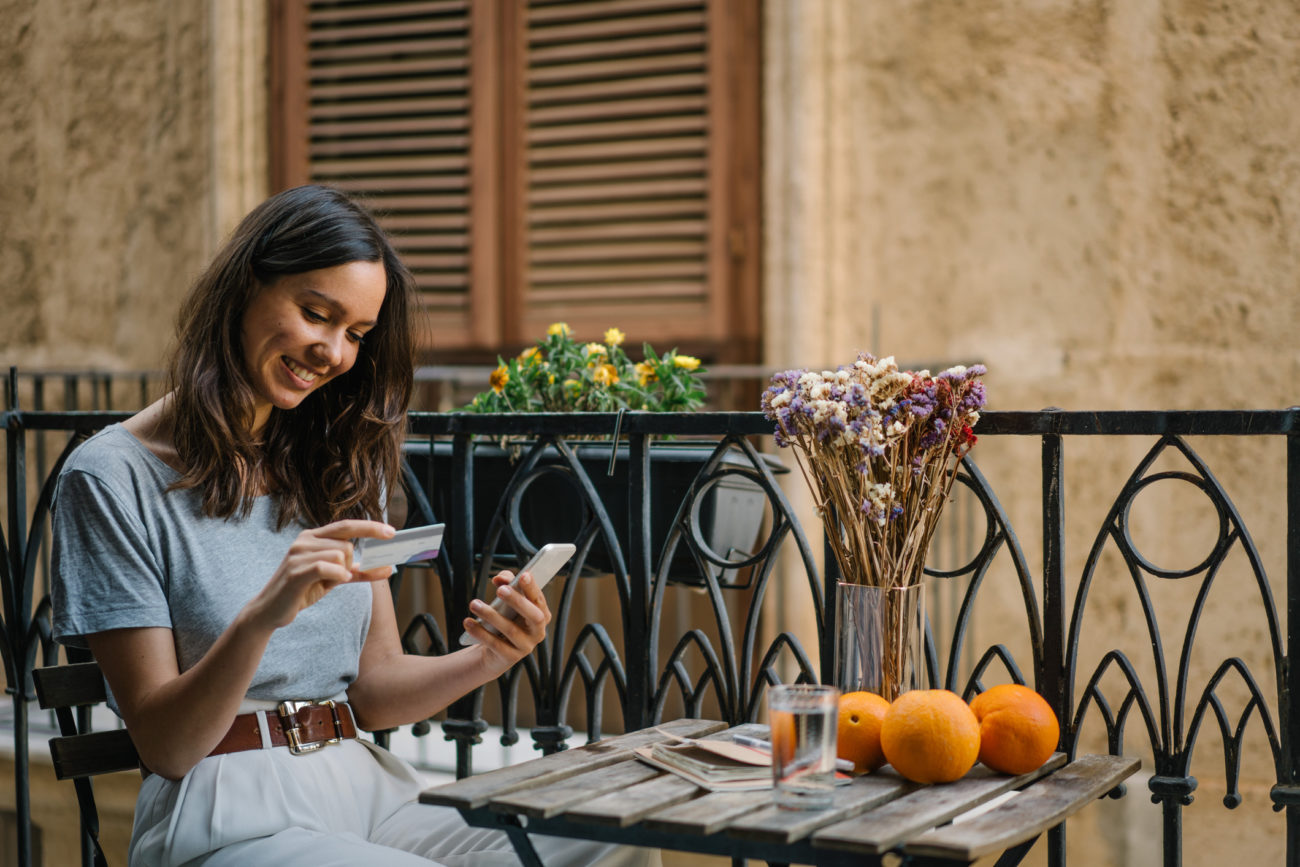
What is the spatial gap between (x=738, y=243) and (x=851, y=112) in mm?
589

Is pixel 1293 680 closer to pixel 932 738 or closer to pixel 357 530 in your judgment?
pixel 932 738

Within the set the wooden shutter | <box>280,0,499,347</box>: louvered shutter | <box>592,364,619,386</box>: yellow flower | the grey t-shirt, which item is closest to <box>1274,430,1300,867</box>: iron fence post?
<box>592,364,619,386</box>: yellow flower

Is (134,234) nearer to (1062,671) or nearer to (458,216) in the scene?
(458,216)

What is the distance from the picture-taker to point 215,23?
4.96m

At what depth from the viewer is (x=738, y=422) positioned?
209 centimetres

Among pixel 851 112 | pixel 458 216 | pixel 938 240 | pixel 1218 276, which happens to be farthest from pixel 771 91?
pixel 1218 276

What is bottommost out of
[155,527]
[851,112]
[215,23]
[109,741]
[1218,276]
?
[109,741]

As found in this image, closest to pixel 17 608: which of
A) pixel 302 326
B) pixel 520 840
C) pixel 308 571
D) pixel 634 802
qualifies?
pixel 302 326

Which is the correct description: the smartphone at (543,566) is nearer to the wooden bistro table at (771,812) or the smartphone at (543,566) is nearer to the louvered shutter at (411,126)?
the wooden bistro table at (771,812)

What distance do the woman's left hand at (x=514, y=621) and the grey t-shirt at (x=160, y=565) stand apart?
0.72 feet

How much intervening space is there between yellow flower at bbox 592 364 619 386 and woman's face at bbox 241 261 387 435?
2.57ft

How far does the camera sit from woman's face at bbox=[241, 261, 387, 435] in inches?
69.4

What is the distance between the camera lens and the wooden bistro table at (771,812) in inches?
51.6

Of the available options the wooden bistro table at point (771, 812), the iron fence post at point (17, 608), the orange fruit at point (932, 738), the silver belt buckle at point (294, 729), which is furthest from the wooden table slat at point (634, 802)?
the iron fence post at point (17, 608)
